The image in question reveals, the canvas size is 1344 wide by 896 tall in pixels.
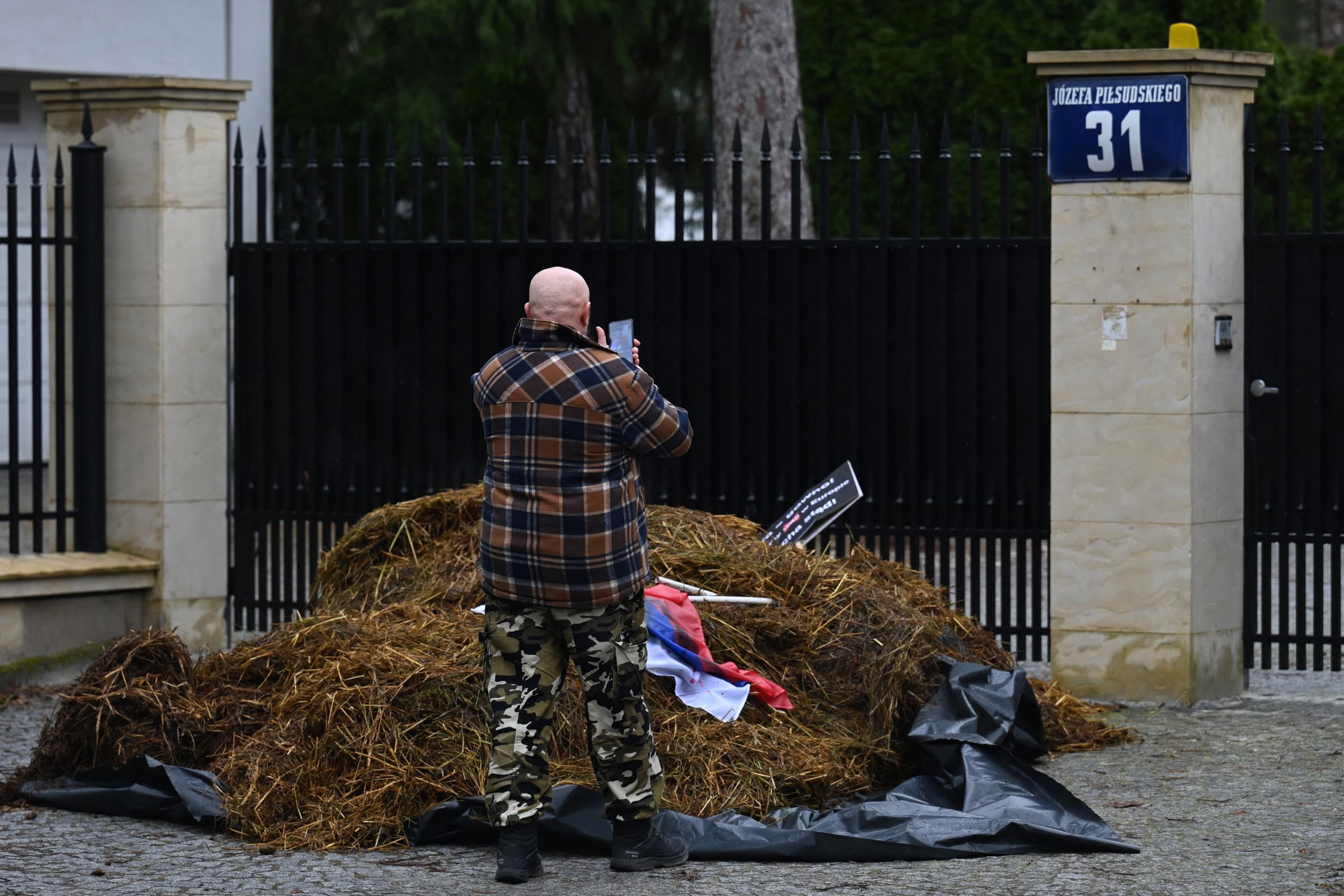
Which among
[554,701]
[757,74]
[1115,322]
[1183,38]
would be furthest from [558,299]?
[757,74]

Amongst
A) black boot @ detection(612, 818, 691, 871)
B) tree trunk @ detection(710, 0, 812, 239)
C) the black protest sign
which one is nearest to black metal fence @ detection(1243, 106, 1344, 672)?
the black protest sign

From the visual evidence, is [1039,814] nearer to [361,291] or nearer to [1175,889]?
[1175,889]

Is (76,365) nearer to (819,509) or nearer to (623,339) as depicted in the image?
(819,509)

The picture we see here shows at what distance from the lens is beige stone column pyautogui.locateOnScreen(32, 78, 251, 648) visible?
9273mm

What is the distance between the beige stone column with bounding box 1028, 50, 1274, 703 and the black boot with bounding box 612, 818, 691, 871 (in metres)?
3.12

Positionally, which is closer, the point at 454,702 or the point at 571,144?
the point at 454,702

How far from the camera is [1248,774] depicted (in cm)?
678

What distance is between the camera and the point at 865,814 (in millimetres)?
5859

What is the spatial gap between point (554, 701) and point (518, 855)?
17.8 inches

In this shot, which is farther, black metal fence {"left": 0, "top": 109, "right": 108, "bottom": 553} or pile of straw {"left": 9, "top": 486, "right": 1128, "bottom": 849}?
black metal fence {"left": 0, "top": 109, "right": 108, "bottom": 553}

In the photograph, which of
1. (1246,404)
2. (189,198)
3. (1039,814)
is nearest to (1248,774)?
(1039,814)

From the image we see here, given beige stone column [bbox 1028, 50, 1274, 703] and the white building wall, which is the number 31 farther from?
the white building wall

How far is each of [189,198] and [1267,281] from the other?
505 cm

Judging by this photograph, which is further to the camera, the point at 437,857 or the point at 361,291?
the point at 361,291
